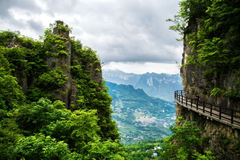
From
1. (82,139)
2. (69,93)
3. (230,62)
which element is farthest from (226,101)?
(69,93)

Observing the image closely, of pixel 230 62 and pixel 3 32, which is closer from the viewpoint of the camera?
pixel 230 62

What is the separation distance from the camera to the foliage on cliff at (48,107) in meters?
7.63

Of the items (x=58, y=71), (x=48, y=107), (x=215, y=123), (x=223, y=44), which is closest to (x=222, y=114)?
(x=215, y=123)

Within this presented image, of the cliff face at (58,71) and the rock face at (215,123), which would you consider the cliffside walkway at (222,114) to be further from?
the cliff face at (58,71)

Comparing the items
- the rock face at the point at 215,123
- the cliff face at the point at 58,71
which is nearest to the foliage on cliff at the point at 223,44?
the rock face at the point at 215,123

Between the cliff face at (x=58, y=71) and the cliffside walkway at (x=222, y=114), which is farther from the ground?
the cliff face at (x=58, y=71)

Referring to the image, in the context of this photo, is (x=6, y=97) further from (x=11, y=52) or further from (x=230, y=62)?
(x=230, y=62)

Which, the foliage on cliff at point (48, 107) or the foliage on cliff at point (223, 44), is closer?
the foliage on cliff at point (48, 107)

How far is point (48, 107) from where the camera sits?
38.2ft

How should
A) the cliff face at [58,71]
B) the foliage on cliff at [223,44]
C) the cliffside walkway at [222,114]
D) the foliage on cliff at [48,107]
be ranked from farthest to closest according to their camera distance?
the cliff face at [58,71], the foliage on cliff at [223,44], the cliffside walkway at [222,114], the foliage on cliff at [48,107]

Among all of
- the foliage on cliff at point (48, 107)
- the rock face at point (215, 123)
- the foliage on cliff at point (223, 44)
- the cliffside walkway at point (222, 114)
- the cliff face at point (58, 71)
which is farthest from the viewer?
the cliff face at point (58, 71)

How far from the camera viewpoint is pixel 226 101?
41.6 ft

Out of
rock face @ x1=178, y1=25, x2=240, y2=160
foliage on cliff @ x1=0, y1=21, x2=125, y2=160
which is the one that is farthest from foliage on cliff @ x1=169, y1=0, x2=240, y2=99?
foliage on cliff @ x1=0, y1=21, x2=125, y2=160

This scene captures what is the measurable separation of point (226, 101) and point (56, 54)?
79.6 feet
